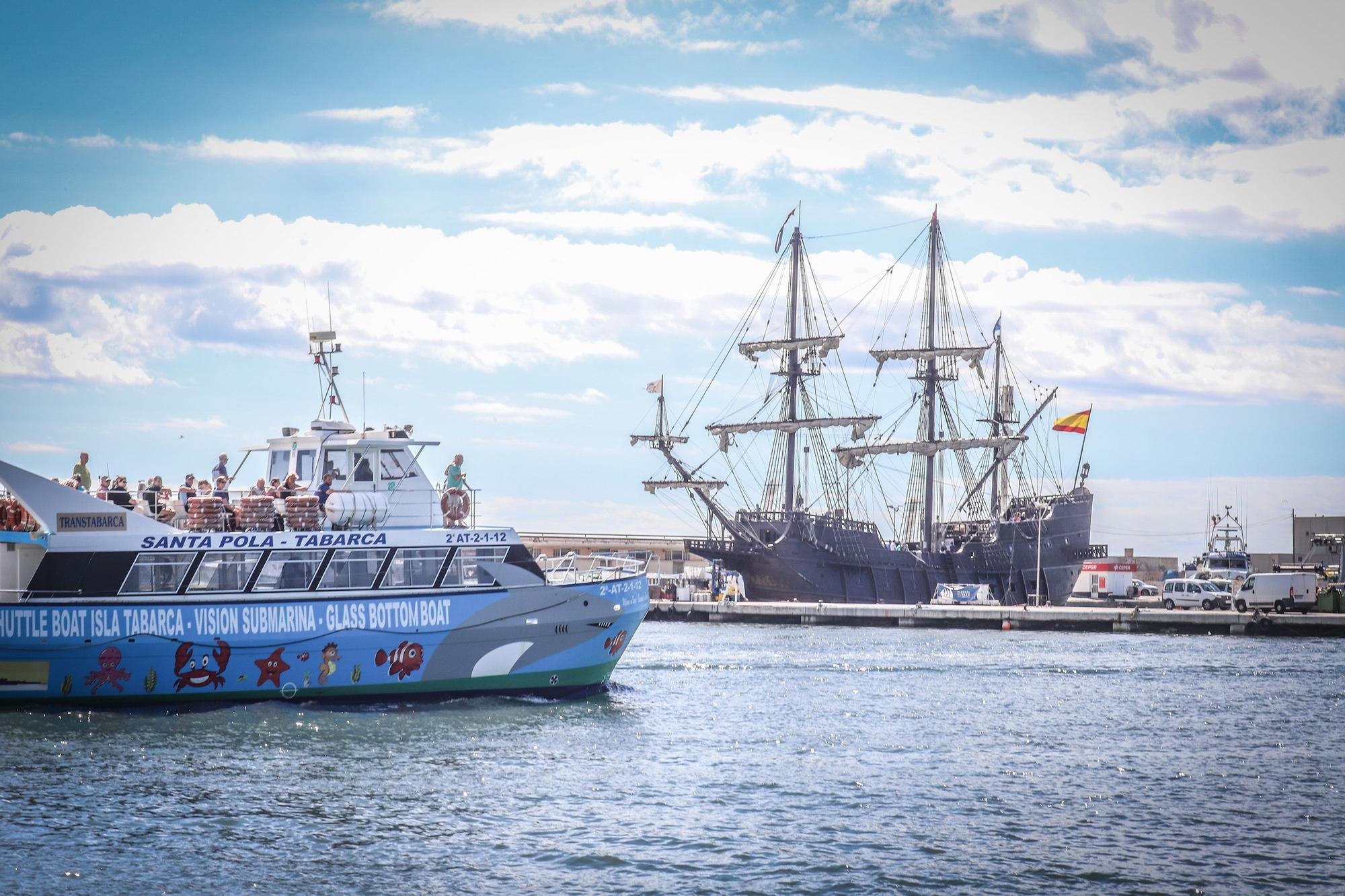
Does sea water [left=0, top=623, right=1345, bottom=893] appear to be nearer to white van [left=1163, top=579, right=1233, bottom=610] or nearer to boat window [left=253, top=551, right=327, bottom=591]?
boat window [left=253, top=551, right=327, bottom=591]

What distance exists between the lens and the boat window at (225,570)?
29609mm

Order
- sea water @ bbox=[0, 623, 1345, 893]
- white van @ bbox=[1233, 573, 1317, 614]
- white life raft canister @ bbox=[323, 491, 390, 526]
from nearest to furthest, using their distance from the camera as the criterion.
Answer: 1. sea water @ bbox=[0, 623, 1345, 893]
2. white life raft canister @ bbox=[323, 491, 390, 526]
3. white van @ bbox=[1233, 573, 1317, 614]

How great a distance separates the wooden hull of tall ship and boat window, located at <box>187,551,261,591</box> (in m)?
52.7

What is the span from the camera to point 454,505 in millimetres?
32344

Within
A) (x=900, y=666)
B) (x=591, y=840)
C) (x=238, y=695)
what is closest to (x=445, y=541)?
(x=238, y=695)

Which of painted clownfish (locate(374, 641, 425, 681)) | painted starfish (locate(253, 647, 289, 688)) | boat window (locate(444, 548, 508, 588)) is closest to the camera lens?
painted starfish (locate(253, 647, 289, 688))

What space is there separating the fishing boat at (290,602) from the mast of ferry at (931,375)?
6123 centimetres

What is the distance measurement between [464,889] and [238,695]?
13.8 m

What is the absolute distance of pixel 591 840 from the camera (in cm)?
1998

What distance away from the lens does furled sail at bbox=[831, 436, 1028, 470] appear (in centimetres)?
9112

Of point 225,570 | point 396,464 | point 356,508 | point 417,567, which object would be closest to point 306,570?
point 225,570

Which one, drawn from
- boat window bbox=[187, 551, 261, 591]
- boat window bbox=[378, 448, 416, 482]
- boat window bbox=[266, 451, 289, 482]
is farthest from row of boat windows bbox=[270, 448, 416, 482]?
boat window bbox=[187, 551, 261, 591]

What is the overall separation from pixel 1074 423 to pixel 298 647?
5895 centimetres

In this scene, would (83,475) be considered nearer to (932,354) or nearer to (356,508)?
(356,508)
